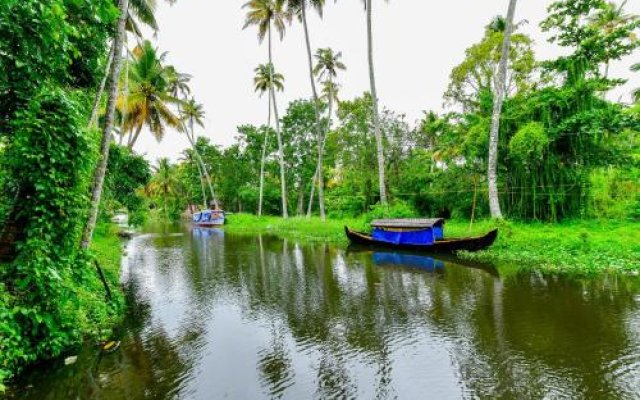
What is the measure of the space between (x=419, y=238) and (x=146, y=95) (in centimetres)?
1878

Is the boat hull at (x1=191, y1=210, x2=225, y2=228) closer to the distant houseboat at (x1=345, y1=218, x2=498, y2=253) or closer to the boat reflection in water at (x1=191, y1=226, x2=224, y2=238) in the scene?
the boat reflection in water at (x1=191, y1=226, x2=224, y2=238)

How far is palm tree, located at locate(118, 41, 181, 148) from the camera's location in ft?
72.3

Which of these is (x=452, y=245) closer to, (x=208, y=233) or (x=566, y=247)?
(x=566, y=247)

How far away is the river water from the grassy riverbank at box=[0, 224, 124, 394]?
331 mm

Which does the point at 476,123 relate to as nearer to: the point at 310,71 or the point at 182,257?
the point at 310,71

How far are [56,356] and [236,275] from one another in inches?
287

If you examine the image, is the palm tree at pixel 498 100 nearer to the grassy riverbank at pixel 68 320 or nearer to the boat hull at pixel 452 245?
the boat hull at pixel 452 245

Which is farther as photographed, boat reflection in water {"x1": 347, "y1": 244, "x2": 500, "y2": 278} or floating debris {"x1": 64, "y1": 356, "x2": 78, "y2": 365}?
boat reflection in water {"x1": 347, "y1": 244, "x2": 500, "y2": 278}

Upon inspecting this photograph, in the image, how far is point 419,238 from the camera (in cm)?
1661

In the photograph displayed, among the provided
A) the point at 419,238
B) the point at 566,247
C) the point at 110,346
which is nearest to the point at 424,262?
the point at 419,238

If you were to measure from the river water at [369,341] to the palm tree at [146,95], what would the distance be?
1433 cm

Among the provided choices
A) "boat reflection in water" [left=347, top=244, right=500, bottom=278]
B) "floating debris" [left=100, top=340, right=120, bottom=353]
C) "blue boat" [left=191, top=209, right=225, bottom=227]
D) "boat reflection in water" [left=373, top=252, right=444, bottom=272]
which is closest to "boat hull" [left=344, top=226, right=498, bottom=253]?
"boat reflection in water" [left=347, top=244, right=500, bottom=278]

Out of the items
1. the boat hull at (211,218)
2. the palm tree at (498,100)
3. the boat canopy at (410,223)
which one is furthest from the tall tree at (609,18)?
the boat hull at (211,218)

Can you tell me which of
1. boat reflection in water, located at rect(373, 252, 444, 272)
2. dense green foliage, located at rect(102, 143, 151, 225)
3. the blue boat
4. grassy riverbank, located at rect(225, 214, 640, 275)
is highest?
dense green foliage, located at rect(102, 143, 151, 225)
